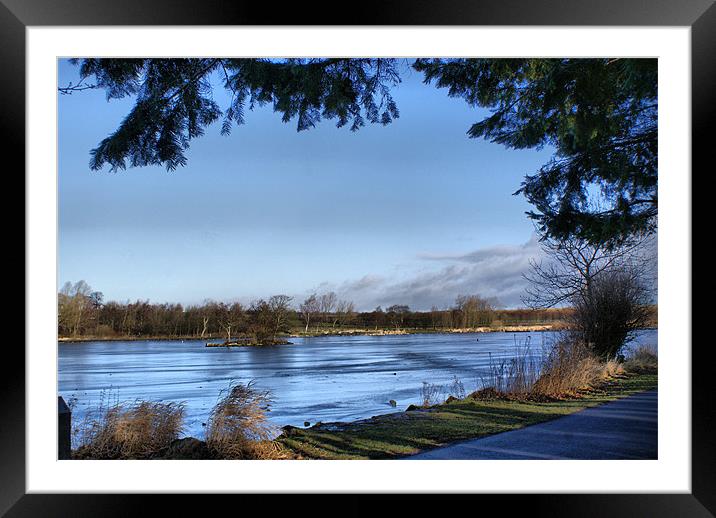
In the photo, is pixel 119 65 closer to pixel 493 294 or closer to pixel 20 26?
pixel 20 26

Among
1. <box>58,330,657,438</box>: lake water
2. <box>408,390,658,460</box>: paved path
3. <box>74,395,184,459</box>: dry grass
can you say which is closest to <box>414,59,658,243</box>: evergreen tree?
<box>408,390,658,460</box>: paved path

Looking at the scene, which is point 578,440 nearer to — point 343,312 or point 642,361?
point 642,361

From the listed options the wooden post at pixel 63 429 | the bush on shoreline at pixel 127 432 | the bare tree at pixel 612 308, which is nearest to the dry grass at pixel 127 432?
the bush on shoreline at pixel 127 432

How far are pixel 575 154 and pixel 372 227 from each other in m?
3.65

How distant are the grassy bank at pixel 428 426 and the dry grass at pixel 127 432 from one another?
1055 millimetres

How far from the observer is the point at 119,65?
375cm

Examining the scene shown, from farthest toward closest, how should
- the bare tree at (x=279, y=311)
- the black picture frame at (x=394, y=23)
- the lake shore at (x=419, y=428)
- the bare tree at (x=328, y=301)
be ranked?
the bare tree at (x=328, y=301), the bare tree at (x=279, y=311), the lake shore at (x=419, y=428), the black picture frame at (x=394, y=23)

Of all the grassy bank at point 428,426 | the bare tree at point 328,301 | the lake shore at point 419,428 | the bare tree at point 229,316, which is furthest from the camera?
the bare tree at point 328,301

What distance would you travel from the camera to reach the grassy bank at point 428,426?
17.5ft

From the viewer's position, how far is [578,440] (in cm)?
506

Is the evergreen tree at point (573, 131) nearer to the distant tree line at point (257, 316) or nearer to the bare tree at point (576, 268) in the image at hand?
the bare tree at point (576, 268)

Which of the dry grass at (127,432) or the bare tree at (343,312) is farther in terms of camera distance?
the bare tree at (343,312)

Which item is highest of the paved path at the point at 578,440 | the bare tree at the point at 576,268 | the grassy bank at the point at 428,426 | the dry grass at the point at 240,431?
the bare tree at the point at 576,268

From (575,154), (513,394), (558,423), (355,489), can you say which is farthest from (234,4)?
(513,394)
